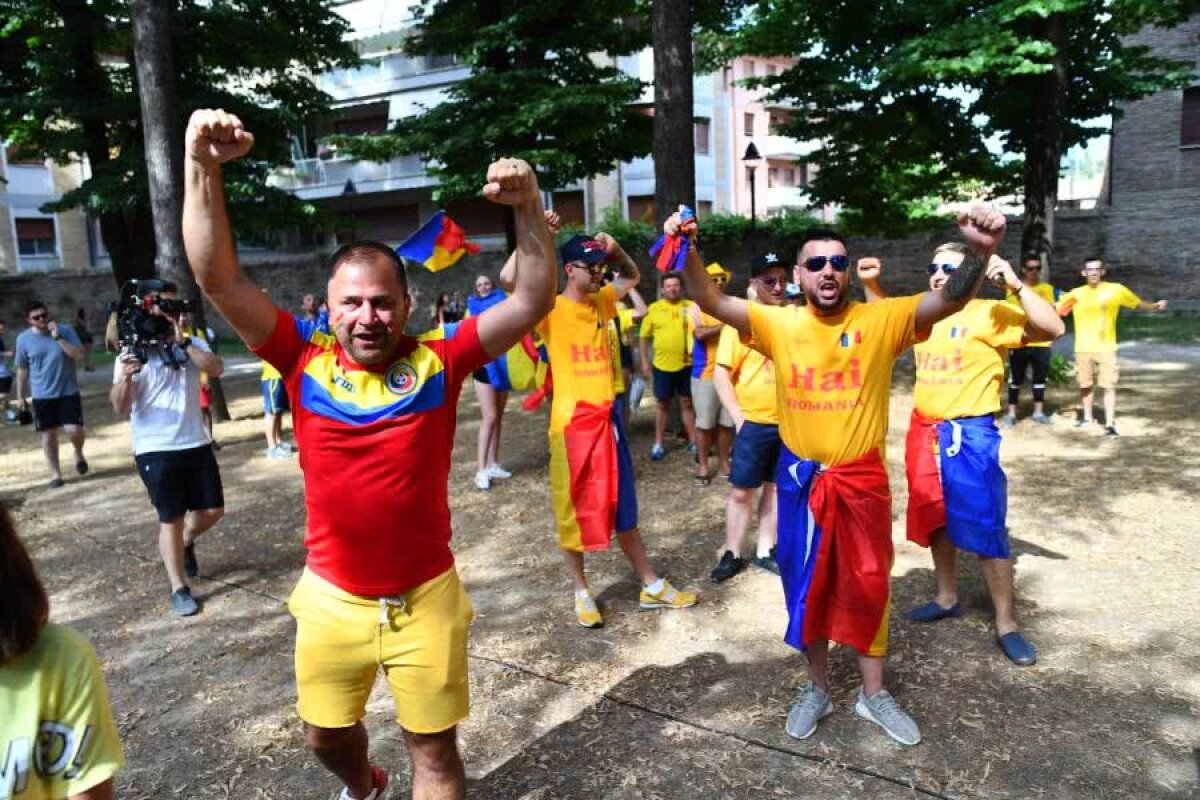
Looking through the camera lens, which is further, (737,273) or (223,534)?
(737,273)

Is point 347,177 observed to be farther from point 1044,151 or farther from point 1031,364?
point 1031,364

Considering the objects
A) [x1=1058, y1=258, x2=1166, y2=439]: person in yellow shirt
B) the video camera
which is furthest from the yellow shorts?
[x1=1058, y1=258, x2=1166, y2=439]: person in yellow shirt

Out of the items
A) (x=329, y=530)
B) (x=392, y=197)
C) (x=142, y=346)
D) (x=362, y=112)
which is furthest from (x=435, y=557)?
(x=362, y=112)

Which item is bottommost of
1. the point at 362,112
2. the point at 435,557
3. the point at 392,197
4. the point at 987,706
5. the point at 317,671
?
the point at 987,706

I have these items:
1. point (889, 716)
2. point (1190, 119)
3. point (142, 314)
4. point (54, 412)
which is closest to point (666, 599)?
point (889, 716)

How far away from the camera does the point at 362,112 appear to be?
33.7 metres

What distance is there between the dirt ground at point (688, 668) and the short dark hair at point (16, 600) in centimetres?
191

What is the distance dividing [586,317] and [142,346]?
2698mm

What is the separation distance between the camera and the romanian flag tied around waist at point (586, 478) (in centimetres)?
455

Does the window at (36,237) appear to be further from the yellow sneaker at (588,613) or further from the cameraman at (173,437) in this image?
the yellow sneaker at (588,613)

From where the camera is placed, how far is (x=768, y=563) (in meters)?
5.50

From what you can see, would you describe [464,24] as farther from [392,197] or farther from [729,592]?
[392,197]

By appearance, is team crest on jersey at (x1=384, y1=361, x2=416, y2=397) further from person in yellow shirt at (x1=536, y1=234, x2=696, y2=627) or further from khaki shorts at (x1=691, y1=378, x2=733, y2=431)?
khaki shorts at (x1=691, y1=378, x2=733, y2=431)

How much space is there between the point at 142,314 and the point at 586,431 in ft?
9.08
